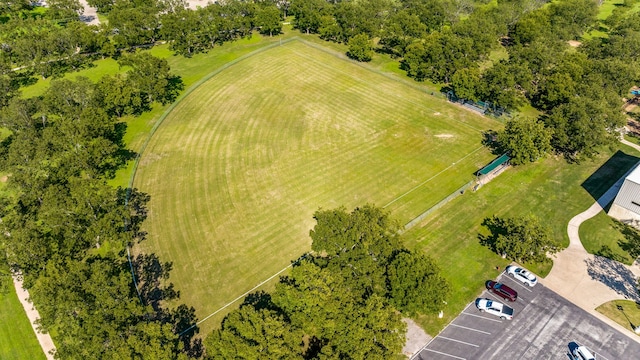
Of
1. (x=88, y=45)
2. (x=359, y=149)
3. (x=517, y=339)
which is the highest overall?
(x=88, y=45)

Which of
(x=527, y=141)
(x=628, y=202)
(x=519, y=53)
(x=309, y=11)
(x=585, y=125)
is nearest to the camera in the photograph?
(x=628, y=202)

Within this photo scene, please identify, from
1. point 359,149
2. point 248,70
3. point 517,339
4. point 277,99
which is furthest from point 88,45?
point 517,339

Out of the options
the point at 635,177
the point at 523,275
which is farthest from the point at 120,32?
the point at 635,177

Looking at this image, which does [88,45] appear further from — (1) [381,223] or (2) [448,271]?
(2) [448,271]

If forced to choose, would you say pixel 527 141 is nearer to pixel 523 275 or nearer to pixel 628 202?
pixel 628 202

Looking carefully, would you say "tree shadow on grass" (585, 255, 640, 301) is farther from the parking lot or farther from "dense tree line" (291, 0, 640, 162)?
"dense tree line" (291, 0, 640, 162)

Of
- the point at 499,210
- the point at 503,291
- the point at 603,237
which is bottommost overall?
the point at 603,237

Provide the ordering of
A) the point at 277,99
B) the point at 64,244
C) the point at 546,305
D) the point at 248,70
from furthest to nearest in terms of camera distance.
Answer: the point at 248,70
the point at 277,99
the point at 64,244
the point at 546,305
